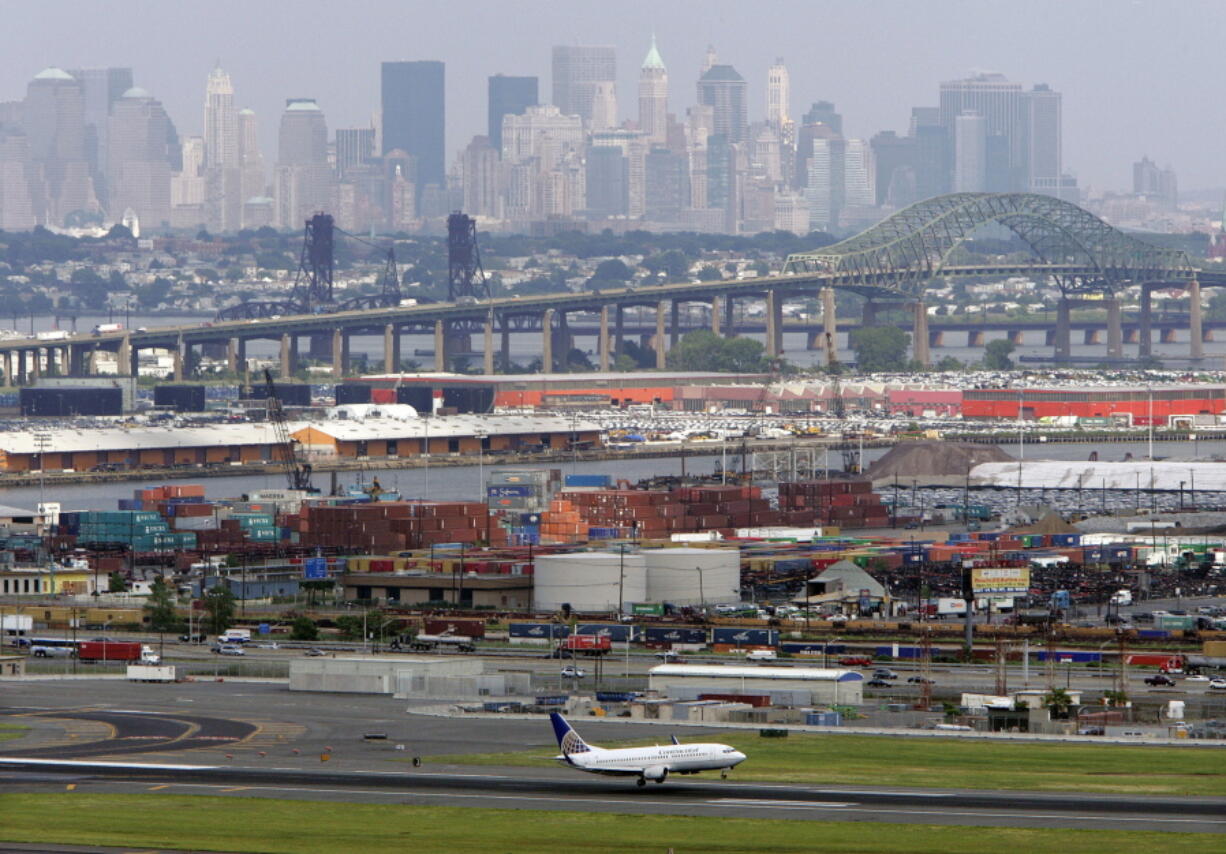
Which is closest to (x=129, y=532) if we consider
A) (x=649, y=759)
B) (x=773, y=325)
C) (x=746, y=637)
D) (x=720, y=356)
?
(x=746, y=637)

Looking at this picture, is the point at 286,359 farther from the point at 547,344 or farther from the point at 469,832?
the point at 469,832

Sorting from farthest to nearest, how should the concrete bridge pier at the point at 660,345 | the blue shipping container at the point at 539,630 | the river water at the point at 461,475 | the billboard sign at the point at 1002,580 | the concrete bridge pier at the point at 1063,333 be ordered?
the concrete bridge pier at the point at 1063,333
the concrete bridge pier at the point at 660,345
the river water at the point at 461,475
the billboard sign at the point at 1002,580
the blue shipping container at the point at 539,630

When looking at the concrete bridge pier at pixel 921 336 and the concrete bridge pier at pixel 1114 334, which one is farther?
the concrete bridge pier at pixel 1114 334

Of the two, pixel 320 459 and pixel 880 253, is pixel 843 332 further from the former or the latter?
pixel 320 459

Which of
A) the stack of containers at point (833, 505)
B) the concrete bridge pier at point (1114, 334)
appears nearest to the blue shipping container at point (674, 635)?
the stack of containers at point (833, 505)

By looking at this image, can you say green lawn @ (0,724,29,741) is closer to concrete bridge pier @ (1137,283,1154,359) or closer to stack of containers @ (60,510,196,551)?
stack of containers @ (60,510,196,551)

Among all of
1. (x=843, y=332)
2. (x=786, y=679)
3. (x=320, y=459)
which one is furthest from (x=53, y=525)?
(x=843, y=332)

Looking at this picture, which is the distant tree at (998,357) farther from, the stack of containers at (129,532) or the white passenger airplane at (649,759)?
the white passenger airplane at (649,759)
